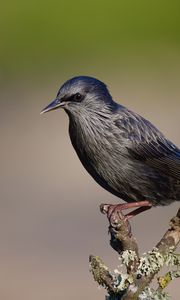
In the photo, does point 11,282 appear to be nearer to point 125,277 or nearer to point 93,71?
point 125,277

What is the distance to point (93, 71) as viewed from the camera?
51.6 ft

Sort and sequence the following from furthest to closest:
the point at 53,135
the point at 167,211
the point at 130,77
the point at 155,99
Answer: the point at 130,77
the point at 155,99
the point at 53,135
the point at 167,211

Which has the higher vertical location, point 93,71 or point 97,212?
point 93,71

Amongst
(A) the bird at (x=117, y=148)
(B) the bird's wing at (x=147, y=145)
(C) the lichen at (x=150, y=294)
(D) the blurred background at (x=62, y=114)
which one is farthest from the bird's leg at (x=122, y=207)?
(D) the blurred background at (x=62, y=114)

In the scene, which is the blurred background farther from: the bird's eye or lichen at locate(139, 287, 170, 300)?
lichen at locate(139, 287, 170, 300)

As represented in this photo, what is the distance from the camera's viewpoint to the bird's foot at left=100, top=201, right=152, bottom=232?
5.52m

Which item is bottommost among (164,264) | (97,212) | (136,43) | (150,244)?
(164,264)

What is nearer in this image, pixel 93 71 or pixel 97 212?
pixel 97 212

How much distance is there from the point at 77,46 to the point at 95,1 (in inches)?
29.2

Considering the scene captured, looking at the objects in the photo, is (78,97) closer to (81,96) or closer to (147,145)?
(81,96)

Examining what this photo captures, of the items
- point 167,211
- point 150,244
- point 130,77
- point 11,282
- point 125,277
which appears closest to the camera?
point 125,277

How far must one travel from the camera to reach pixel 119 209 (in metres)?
5.91

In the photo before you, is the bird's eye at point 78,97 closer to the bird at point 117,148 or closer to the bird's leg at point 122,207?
the bird at point 117,148

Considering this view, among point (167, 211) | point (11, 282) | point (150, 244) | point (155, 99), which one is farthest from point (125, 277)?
point (155, 99)
